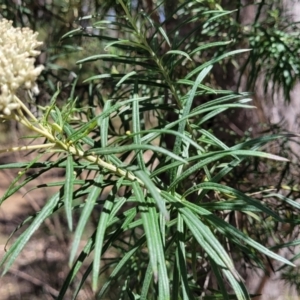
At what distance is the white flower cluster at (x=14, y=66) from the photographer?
1.61ft

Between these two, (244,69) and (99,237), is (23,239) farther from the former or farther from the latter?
(244,69)

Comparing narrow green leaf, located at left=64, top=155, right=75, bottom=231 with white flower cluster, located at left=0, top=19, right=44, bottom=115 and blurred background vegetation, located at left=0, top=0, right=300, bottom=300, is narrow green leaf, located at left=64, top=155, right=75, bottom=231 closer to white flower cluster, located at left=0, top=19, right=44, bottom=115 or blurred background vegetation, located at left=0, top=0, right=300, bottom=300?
white flower cluster, located at left=0, top=19, right=44, bottom=115

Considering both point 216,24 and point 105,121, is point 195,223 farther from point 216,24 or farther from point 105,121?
point 216,24

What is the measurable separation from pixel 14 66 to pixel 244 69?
815mm

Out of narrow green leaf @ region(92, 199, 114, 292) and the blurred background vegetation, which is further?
the blurred background vegetation

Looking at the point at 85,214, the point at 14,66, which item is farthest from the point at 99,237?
the point at 14,66

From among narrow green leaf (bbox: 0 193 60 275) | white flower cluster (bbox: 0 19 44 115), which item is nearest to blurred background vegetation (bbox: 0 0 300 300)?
white flower cluster (bbox: 0 19 44 115)

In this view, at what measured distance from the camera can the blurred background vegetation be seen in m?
1.18

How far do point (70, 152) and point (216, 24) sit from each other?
88 cm

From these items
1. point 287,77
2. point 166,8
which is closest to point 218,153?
point 287,77

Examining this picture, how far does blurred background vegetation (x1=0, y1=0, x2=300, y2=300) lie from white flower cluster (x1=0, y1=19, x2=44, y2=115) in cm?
37

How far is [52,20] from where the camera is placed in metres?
2.01

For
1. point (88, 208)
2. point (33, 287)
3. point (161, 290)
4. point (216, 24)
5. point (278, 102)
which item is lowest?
point (33, 287)

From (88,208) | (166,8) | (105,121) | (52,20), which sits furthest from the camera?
(52,20)
